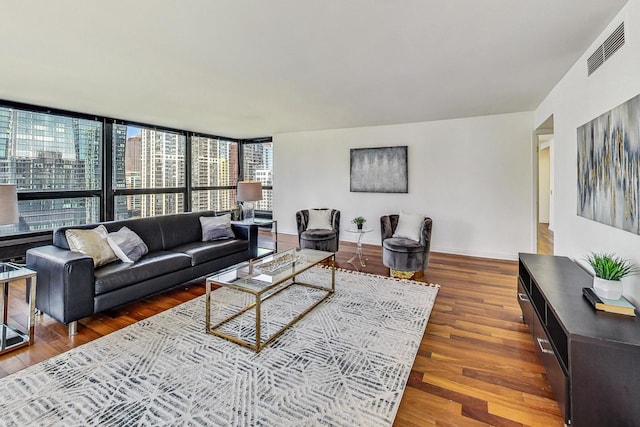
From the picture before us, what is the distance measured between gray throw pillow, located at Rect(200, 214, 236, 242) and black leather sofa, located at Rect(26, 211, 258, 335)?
0.10 meters

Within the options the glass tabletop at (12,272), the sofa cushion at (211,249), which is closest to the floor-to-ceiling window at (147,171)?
the sofa cushion at (211,249)

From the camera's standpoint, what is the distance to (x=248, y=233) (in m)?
4.52

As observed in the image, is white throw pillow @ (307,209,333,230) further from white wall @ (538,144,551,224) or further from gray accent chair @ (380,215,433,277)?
white wall @ (538,144,551,224)

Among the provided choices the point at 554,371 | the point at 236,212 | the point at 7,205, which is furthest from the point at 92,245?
the point at 236,212

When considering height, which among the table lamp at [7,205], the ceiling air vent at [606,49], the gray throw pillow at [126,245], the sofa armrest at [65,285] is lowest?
the sofa armrest at [65,285]

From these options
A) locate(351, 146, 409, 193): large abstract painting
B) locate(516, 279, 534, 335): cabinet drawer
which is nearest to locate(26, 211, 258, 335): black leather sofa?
locate(351, 146, 409, 193): large abstract painting

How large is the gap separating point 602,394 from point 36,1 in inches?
152

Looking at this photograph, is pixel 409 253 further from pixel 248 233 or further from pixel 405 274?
pixel 248 233

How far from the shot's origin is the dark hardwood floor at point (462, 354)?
5.75ft

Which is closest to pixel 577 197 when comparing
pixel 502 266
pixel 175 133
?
pixel 502 266

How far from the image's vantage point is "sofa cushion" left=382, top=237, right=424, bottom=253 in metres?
3.96

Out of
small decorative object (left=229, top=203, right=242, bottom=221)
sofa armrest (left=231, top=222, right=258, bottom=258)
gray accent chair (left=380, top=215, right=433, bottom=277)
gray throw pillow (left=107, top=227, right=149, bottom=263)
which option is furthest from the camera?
small decorative object (left=229, top=203, right=242, bottom=221)

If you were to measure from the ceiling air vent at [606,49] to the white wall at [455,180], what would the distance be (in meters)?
2.50

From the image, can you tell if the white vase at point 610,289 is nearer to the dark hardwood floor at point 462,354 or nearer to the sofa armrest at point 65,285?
the dark hardwood floor at point 462,354
